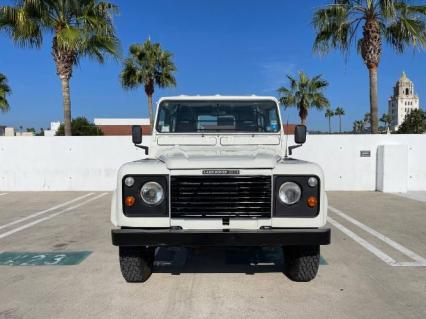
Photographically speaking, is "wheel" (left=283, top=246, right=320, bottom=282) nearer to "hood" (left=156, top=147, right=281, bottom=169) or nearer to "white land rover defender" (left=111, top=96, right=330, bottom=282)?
"white land rover defender" (left=111, top=96, right=330, bottom=282)

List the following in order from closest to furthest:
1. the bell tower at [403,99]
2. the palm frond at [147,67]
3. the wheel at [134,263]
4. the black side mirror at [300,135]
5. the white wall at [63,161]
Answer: the wheel at [134,263] < the black side mirror at [300,135] < the white wall at [63,161] < the palm frond at [147,67] < the bell tower at [403,99]

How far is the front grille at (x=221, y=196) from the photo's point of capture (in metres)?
3.99

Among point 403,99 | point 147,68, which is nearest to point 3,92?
point 147,68

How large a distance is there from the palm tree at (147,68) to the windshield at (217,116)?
20425mm

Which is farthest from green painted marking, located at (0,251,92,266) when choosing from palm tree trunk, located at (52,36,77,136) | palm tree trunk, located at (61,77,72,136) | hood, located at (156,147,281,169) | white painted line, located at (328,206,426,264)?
palm tree trunk, located at (61,77,72,136)

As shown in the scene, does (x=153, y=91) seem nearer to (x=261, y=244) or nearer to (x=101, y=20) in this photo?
(x=101, y=20)

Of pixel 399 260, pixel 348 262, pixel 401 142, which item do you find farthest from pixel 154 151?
pixel 401 142

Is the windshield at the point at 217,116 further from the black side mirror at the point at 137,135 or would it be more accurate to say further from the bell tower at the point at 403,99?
the bell tower at the point at 403,99

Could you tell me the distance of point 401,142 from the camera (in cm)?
1295

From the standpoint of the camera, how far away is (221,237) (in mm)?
3918

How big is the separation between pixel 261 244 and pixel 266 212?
0.30m

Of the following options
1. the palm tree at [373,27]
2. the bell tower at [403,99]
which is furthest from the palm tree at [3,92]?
the bell tower at [403,99]

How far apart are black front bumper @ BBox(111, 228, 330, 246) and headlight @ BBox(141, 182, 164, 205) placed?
0.28 m

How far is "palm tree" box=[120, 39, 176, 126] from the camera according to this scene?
25.7 m
